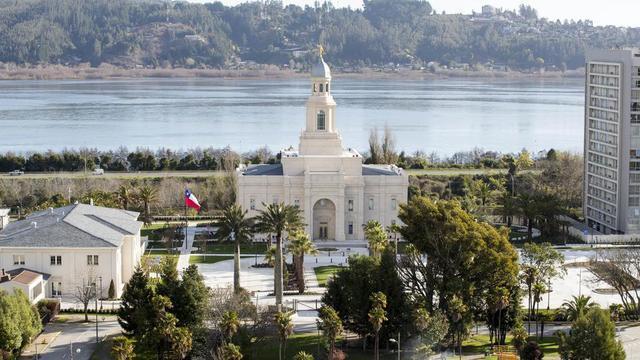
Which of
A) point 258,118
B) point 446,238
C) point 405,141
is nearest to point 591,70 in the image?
point 446,238

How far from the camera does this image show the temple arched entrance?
55562 millimetres

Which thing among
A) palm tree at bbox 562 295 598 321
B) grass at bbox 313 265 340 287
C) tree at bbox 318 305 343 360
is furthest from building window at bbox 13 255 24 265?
palm tree at bbox 562 295 598 321

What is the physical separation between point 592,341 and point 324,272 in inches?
735

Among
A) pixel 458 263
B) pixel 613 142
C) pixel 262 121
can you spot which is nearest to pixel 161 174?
pixel 613 142

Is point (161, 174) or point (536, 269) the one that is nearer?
point (536, 269)

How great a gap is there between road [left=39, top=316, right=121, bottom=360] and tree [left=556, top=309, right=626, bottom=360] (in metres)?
14.0

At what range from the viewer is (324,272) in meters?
47.8

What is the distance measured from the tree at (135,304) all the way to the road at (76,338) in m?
1.51

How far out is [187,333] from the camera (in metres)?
31.6

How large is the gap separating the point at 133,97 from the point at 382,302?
163874 mm

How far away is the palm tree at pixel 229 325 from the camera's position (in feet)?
102

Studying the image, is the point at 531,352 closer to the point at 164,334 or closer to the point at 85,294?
the point at 164,334

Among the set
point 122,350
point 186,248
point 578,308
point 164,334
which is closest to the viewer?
point 122,350

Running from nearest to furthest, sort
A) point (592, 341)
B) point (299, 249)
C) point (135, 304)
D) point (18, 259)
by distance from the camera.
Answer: point (592, 341) < point (135, 304) < point (18, 259) < point (299, 249)
